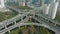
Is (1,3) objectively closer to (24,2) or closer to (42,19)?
(24,2)

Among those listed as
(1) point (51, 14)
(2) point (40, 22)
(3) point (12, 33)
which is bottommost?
(3) point (12, 33)

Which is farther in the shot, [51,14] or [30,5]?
[30,5]

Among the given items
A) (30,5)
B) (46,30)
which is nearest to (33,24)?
(46,30)

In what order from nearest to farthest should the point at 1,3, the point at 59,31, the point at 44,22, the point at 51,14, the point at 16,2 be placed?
the point at 59,31 < the point at 44,22 < the point at 51,14 < the point at 1,3 < the point at 16,2

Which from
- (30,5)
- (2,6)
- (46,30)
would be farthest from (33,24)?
(2,6)

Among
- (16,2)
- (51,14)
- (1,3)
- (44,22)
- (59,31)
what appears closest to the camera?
(59,31)

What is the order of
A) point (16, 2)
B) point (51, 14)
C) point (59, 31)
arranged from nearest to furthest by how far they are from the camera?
point (59, 31) → point (51, 14) → point (16, 2)

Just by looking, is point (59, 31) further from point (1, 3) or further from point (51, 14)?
point (1, 3)

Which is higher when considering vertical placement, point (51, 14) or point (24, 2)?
point (24, 2)

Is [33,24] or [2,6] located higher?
[2,6]
